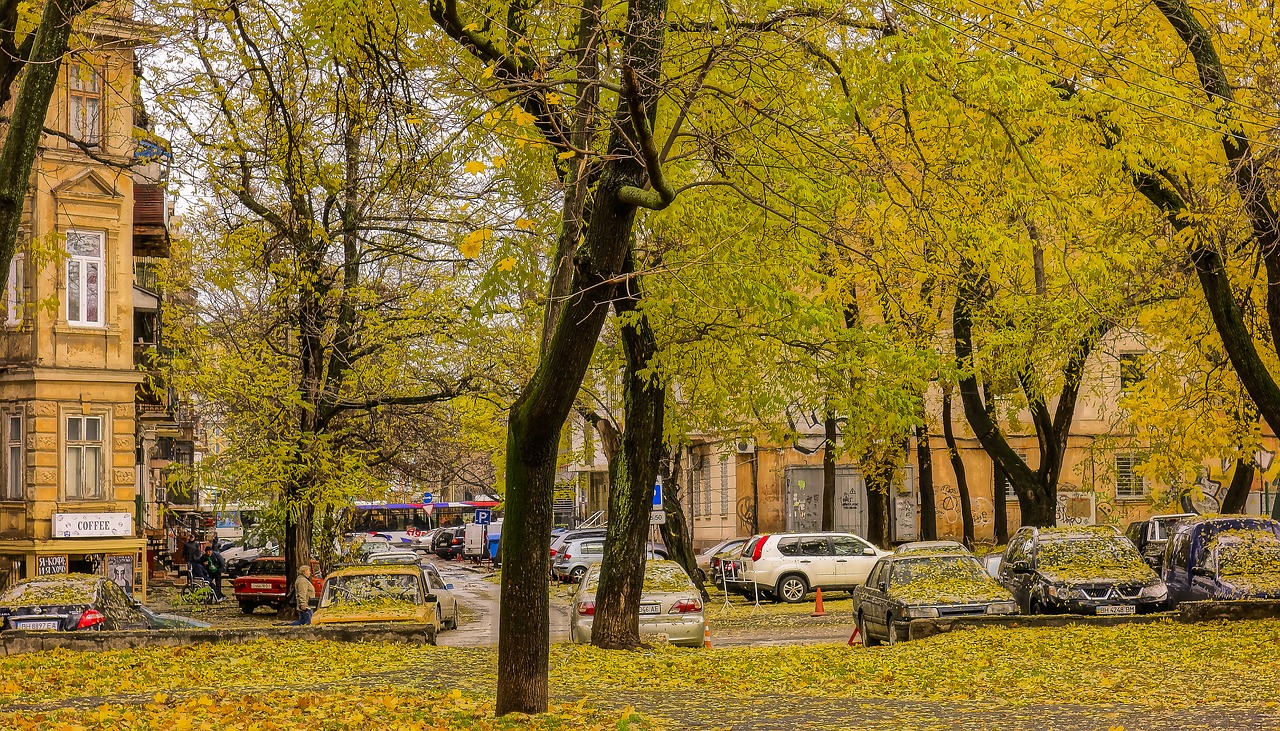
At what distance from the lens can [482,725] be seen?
9750 mm

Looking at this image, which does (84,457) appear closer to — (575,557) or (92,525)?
(92,525)

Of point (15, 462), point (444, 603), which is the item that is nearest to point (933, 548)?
point (444, 603)

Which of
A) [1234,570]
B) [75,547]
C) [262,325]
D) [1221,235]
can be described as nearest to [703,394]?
[1221,235]

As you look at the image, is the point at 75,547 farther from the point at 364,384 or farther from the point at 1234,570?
the point at 1234,570

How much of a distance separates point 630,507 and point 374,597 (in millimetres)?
5388

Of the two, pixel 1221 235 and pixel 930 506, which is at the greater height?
pixel 1221 235

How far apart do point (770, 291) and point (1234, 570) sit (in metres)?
10.3

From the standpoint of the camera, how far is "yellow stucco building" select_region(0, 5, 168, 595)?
2864 centimetres

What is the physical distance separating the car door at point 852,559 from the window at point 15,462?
1839cm

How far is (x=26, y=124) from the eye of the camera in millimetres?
9750

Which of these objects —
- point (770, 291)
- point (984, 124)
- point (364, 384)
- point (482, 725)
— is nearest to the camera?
point (482, 725)

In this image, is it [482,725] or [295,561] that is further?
[295,561]

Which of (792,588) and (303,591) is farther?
(792,588)

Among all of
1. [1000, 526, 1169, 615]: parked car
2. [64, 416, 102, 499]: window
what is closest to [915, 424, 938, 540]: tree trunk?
[1000, 526, 1169, 615]: parked car
